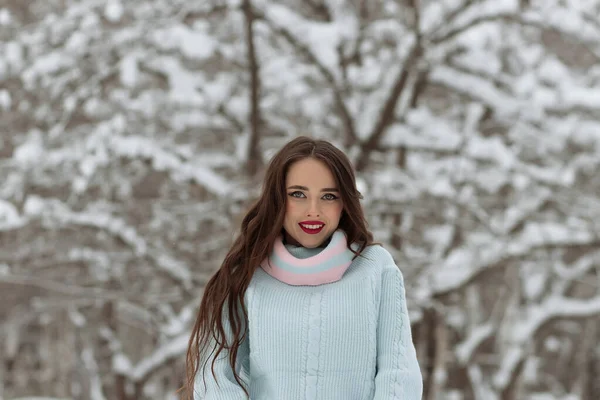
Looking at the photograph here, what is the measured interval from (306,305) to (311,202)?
264 mm

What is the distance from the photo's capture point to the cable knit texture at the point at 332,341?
7.66 ft

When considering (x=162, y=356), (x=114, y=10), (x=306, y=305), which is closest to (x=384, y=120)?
(x=114, y=10)

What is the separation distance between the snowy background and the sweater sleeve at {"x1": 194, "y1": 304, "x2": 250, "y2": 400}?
4.60 meters

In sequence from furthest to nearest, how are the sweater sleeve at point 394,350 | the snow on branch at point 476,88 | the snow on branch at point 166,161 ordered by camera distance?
the snow on branch at point 166,161, the snow on branch at point 476,88, the sweater sleeve at point 394,350

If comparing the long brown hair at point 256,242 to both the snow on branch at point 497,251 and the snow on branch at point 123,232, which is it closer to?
the snow on branch at point 497,251

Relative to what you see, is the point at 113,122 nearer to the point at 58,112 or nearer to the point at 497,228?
the point at 58,112

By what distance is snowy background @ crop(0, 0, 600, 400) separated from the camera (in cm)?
746

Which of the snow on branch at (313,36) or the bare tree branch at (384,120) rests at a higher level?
the snow on branch at (313,36)

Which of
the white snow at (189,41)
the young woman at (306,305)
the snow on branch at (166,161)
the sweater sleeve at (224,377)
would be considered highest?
the white snow at (189,41)

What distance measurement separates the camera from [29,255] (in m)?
9.37

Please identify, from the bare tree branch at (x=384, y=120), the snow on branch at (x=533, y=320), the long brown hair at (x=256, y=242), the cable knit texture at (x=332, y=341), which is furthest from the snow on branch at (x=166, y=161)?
the cable knit texture at (x=332, y=341)

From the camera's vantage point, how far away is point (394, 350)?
235cm

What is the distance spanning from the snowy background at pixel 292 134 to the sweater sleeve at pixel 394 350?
4597mm

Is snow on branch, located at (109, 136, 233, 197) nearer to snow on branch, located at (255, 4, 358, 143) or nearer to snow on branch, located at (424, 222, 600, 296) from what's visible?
snow on branch, located at (255, 4, 358, 143)
